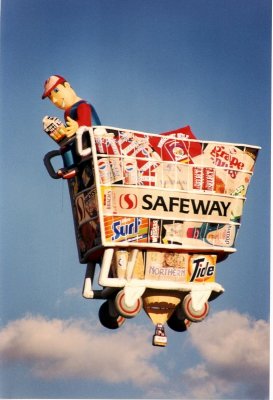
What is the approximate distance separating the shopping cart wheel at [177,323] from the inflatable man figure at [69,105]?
177 inches

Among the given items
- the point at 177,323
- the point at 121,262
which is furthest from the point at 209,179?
the point at 177,323

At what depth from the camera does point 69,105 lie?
31594 mm

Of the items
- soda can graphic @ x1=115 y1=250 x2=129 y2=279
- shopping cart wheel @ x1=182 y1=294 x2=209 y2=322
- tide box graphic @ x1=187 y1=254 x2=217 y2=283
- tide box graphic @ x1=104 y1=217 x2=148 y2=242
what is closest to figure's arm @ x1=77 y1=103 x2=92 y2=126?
tide box graphic @ x1=104 y1=217 x2=148 y2=242

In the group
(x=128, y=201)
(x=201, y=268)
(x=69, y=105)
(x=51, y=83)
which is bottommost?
(x=201, y=268)

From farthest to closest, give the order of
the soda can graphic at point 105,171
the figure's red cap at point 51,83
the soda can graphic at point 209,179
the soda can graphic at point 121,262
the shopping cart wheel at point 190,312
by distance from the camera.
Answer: the figure's red cap at point 51,83 < the soda can graphic at point 209,179 < the shopping cart wheel at point 190,312 < the soda can graphic at point 121,262 < the soda can graphic at point 105,171

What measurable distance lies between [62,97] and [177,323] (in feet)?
17.9

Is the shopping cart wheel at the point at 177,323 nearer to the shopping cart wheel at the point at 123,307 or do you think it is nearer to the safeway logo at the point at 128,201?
the shopping cart wheel at the point at 123,307

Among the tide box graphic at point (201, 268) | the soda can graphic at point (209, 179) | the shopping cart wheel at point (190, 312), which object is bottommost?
Result: the shopping cart wheel at point (190, 312)

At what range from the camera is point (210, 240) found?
103 ft

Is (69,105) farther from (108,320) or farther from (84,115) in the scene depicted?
(108,320)

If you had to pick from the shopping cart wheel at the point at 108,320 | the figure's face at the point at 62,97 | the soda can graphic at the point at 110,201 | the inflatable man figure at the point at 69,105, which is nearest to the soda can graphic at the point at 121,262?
the soda can graphic at the point at 110,201

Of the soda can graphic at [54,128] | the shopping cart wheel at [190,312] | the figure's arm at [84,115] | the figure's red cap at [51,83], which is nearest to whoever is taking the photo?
the shopping cart wheel at [190,312]

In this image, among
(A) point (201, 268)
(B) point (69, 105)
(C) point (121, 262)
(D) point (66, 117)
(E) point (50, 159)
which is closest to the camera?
(C) point (121, 262)

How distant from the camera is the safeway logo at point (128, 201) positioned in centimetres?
3048
